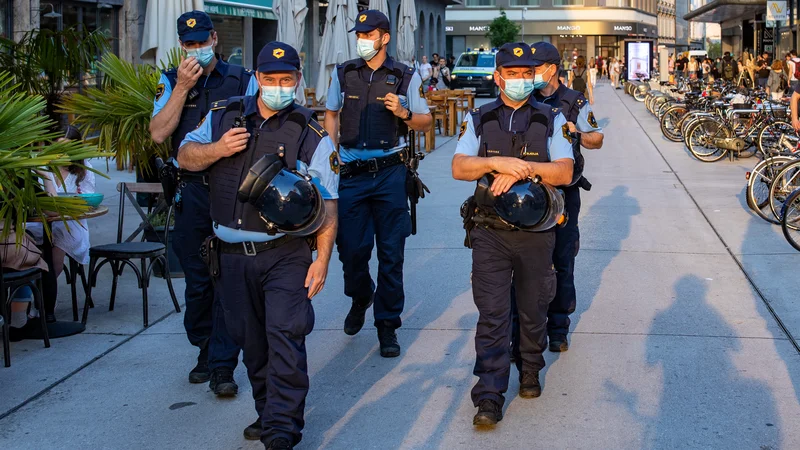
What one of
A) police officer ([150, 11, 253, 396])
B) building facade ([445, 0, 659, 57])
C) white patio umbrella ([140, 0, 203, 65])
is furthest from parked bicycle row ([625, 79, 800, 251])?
building facade ([445, 0, 659, 57])

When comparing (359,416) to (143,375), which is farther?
(143,375)

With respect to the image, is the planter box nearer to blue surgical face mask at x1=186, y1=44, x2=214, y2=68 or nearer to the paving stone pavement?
the paving stone pavement

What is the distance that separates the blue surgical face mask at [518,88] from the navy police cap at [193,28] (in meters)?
1.60

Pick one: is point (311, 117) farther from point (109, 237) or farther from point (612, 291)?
point (109, 237)

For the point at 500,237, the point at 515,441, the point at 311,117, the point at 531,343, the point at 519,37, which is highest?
the point at 519,37

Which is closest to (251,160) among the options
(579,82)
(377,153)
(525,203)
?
(525,203)

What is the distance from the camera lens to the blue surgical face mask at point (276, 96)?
4520 millimetres

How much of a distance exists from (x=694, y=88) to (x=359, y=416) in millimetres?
21555

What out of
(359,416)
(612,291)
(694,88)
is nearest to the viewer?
(359,416)

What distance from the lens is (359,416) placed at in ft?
17.6

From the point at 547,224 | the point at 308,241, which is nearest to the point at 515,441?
the point at 547,224

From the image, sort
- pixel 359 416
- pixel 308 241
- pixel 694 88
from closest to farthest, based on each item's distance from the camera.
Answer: pixel 308 241 → pixel 359 416 → pixel 694 88

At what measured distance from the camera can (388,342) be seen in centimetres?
647

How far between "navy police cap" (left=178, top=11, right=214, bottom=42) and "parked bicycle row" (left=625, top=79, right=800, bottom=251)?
603 centimetres
